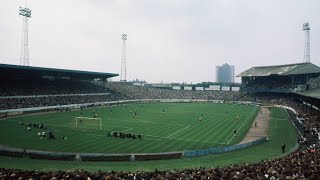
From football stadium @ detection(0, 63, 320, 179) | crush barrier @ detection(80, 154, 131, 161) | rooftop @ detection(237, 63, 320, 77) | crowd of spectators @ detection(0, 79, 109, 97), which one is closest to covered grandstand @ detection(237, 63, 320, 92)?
rooftop @ detection(237, 63, 320, 77)

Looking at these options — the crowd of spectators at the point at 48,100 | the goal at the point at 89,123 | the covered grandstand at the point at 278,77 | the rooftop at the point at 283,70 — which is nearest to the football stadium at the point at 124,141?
the goal at the point at 89,123

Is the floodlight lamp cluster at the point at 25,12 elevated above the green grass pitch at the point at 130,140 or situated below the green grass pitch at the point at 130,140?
above

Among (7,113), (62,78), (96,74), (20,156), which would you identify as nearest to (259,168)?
(20,156)

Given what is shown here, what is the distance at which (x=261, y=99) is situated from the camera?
376 feet

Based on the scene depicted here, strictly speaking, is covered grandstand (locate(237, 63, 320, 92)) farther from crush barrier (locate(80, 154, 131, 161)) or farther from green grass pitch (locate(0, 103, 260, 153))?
crush barrier (locate(80, 154, 131, 161))

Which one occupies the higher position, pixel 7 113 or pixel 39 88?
pixel 39 88

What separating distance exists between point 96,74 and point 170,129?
6235 cm

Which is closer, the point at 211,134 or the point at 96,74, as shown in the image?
the point at 211,134

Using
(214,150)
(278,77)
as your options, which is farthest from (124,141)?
(278,77)

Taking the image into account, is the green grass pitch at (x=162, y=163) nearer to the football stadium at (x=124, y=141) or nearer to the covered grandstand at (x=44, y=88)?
the football stadium at (x=124, y=141)

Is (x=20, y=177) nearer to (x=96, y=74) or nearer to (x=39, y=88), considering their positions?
(x=39, y=88)

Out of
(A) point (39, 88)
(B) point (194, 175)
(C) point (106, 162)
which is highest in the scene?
(A) point (39, 88)

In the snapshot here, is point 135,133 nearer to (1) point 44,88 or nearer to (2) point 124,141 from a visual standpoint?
(2) point 124,141

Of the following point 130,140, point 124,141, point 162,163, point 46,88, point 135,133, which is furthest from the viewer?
point 46,88
